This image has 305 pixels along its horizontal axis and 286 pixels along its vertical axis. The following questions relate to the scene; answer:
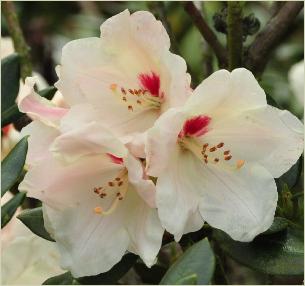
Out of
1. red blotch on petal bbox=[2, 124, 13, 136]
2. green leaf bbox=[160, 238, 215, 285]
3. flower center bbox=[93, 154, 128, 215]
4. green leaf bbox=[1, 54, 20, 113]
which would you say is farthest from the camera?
red blotch on petal bbox=[2, 124, 13, 136]

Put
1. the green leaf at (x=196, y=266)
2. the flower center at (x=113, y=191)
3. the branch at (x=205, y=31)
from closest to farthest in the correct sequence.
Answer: the green leaf at (x=196, y=266)
the flower center at (x=113, y=191)
the branch at (x=205, y=31)

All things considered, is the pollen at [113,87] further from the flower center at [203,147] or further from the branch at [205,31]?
the branch at [205,31]

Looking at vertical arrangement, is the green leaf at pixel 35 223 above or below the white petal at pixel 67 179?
below

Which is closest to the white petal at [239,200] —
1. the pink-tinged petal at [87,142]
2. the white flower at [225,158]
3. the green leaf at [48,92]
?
the white flower at [225,158]

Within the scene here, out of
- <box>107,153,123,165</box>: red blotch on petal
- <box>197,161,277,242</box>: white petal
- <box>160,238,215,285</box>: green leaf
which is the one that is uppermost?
<box>107,153,123,165</box>: red blotch on petal


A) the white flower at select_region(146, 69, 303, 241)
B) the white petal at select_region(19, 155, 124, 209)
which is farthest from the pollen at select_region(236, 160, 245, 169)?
the white petal at select_region(19, 155, 124, 209)

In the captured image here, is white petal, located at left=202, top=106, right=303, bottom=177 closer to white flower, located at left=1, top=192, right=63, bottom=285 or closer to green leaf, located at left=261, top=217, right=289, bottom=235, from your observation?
green leaf, located at left=261, top=217, right=289, bottom=235
